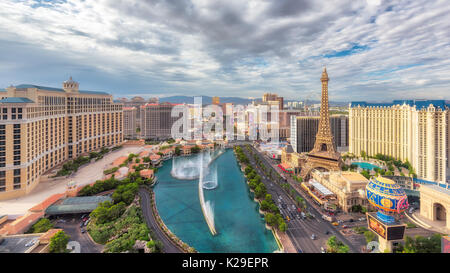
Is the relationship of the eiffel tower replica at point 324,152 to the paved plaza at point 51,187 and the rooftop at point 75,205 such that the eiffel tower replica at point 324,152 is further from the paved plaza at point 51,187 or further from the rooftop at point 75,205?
the paved plaza at point 51,187

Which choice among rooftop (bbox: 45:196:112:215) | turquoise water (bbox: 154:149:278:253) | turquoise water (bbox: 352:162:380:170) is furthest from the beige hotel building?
turquoise water (bbox: 352:162:380:170)

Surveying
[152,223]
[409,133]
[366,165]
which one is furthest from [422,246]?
[409,133]

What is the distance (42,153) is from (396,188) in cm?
2548

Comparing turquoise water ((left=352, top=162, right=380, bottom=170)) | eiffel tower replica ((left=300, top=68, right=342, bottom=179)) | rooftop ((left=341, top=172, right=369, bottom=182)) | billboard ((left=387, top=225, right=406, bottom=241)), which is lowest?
billboard ((left=387, top=225, right=406, bottom=241))

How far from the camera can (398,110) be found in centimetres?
2383

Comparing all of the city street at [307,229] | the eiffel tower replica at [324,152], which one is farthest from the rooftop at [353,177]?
the eiffel tower replica at [324,152]

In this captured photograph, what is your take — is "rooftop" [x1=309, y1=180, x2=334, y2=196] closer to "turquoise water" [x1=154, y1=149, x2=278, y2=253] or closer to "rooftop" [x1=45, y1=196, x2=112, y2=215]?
"turquoise water" [x1=154, y1=149, x2=278, y2=253]

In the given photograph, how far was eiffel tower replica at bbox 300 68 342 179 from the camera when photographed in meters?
21.0

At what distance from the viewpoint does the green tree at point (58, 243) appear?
8.63 metres

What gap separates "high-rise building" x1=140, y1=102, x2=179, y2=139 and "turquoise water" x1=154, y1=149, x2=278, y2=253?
20016mm

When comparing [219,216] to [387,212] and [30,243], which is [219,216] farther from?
[30,243]

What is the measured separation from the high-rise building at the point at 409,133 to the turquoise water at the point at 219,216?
16.3 meters
